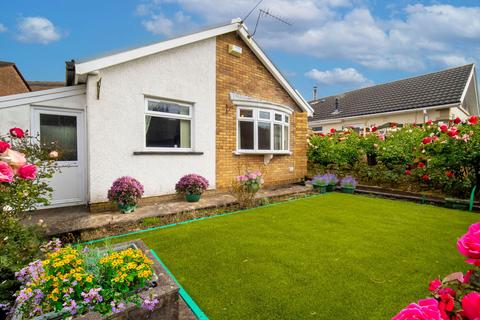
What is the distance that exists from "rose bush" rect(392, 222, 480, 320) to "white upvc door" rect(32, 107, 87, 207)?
7.41 metres

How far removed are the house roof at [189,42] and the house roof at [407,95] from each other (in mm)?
8854

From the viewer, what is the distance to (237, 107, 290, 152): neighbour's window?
358 inches

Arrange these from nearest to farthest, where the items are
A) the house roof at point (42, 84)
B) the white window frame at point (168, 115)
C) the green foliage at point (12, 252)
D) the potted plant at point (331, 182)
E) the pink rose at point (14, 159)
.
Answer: the pink rose at point (14, 159), the green foliage at point (12, 252), the white window frame at point (168, 115), the potted plant at point (331, 182), the house roof at point (42, 84)

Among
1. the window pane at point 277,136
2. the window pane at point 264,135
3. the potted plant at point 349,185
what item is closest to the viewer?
the potted plant at point 349,185

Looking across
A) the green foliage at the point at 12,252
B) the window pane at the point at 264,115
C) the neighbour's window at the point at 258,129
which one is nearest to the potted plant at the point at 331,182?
the neighbour's window at the point at 258,129

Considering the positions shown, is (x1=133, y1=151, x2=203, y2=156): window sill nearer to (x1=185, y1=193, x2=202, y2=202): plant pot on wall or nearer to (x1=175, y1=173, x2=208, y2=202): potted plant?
(x1=175, y1=173, x2=208, y2=202): potted plant

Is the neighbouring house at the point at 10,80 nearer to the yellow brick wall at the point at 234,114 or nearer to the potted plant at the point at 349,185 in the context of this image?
the yellow brick wall at the point at 234,114

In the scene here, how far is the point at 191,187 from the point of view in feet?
22.7

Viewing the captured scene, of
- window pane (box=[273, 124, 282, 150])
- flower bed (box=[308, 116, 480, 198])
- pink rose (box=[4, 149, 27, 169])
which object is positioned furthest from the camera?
window pane (box=[273, 124, 282, 150])

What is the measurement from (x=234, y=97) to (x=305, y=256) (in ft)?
20.9

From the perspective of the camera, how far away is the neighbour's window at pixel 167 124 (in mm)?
6938

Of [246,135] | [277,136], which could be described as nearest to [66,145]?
[246,135]

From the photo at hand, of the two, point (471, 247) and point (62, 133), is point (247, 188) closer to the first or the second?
point (62, 133)

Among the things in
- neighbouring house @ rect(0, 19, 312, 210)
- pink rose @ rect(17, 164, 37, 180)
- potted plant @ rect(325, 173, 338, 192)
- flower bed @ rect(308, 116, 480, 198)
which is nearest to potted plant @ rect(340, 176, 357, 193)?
potted plant @ rect(325, 173, 338, 192)
